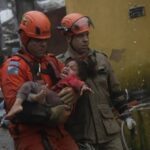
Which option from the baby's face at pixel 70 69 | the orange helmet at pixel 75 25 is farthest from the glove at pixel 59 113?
the orange helmet at pixel 75 25

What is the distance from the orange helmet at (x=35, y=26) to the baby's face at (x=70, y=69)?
0.33 metres

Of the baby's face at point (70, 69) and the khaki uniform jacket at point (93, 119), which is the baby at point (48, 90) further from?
the khaki uniform jacket at point (93, 119)

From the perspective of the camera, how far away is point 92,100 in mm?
5828

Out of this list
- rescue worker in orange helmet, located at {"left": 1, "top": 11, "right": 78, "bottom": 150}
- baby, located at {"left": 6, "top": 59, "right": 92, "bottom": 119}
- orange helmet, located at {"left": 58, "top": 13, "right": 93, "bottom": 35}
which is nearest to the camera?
baby, located at {"left": 6, "top": 59, "right": 92, "bottom": 119}

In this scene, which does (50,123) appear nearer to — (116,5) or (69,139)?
(69,139)

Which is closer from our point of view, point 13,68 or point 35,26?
point 13,68

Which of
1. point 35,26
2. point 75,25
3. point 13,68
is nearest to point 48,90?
point 13,68

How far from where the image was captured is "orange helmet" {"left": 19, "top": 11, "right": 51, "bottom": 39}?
209 inches

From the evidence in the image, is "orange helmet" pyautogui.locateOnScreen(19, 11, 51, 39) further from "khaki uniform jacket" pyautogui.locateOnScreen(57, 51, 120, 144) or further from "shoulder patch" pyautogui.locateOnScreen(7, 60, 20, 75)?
"khaki uniform jacket" pyautogui.locateOnScreen(57, 51, 120, 144)

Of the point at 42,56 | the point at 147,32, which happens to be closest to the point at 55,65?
the point at 42,56

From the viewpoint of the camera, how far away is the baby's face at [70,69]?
5328 mm

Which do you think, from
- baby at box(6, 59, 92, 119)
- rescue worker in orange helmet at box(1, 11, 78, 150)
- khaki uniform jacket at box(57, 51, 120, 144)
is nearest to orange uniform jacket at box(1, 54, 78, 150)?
rescue worker in orange helmet at box(1, 11, 78, 150)

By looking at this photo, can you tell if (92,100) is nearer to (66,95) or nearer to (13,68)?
(66,95)

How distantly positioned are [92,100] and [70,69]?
557 mm
